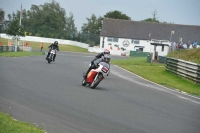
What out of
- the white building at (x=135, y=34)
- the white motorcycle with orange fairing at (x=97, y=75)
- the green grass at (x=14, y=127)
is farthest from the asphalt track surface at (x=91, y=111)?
the white building at (x=135, y=34)

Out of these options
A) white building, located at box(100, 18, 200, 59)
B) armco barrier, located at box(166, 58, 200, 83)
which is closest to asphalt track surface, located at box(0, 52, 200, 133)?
armco barrier, located at box(166, 58, 200, 83)

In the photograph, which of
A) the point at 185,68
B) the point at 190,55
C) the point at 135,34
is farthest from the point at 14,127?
the point at 135,34

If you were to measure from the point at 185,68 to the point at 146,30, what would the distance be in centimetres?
7092

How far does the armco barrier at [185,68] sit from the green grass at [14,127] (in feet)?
55.7

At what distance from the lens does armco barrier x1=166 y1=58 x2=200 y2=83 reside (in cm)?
2419

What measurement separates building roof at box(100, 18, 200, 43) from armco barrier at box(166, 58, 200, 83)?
6359 cm

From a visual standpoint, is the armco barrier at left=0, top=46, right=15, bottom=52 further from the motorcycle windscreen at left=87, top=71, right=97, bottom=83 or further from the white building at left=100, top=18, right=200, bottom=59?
the white building at left=100, top=18, right=200, bottom=59

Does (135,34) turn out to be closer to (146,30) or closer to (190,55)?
(146,30)

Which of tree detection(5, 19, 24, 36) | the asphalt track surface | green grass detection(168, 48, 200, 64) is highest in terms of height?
tree detection(5, 19, 24, 36)

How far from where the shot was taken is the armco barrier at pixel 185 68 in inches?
952

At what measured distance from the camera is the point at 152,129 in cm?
942

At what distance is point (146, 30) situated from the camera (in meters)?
96.4

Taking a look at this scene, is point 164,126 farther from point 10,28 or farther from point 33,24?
point 33,24

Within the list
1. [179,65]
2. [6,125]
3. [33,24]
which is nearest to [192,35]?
[33,24]
